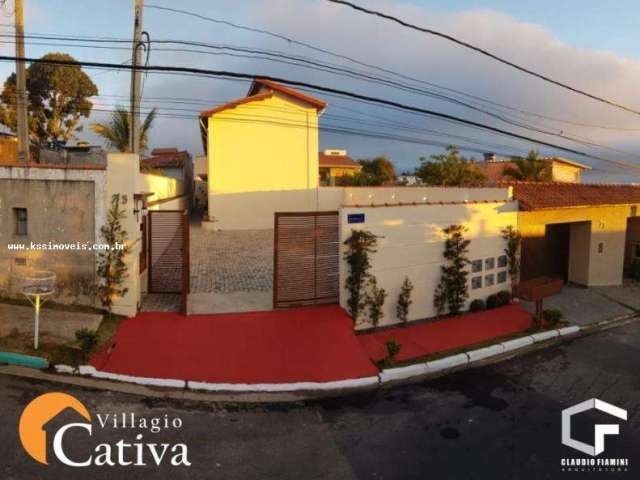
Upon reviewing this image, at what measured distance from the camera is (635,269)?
20.1m

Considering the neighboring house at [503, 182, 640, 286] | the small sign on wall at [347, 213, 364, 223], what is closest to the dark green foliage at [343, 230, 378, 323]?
the small sign on wall at [347, 213, 364, 223]

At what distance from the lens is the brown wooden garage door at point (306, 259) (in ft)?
33.6

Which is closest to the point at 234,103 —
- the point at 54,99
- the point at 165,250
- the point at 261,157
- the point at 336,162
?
the point at 261,157

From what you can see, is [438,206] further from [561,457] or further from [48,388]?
[48,388]

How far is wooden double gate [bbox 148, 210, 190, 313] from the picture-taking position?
1071 centimetres

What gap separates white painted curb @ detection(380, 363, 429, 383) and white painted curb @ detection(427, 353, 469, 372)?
170mm

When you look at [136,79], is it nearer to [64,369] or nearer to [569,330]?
[64,369]

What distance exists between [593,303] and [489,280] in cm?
462

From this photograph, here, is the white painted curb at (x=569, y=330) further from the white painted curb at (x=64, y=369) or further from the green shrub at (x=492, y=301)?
the white painted curb at (x=64, y=369)

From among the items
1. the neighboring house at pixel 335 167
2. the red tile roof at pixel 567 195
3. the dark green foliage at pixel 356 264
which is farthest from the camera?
the neighboring house at pixel 335 167

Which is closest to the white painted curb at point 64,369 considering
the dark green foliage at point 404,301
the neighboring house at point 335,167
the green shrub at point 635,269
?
the dark green foliage at point 404,301

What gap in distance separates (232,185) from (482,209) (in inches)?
499

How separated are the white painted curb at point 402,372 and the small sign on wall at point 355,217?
3296mm
